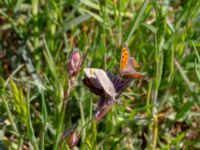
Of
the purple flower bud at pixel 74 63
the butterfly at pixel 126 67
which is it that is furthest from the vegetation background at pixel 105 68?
the butterfly at pixel 126 67

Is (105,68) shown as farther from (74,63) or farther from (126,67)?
(126,67)

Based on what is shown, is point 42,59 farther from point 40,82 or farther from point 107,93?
point 107,93

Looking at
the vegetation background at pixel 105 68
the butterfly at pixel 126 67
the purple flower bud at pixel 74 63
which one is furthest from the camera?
the vegetation background at pixel 105 68

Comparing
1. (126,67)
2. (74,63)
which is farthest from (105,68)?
(126,67)

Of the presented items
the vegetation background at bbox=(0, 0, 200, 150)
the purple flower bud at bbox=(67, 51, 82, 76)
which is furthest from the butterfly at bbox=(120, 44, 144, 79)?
the vegetation background at bbox=(0, 0, 200, 150)

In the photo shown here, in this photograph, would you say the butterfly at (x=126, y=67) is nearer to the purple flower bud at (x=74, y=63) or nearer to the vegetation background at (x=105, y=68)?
the purple flower bud at (x=74, y=63)

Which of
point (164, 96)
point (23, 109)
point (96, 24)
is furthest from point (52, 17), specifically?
point (23, 109)
